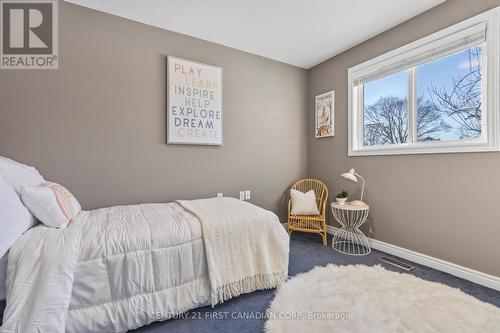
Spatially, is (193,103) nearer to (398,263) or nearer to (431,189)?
(431,189)

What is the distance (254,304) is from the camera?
166cm

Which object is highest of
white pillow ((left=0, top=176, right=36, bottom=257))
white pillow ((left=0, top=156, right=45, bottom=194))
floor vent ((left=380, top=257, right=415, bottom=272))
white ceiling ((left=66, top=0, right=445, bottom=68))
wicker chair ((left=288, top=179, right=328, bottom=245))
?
white ceiling ((left=66, top=0, right=445, bottom=68))

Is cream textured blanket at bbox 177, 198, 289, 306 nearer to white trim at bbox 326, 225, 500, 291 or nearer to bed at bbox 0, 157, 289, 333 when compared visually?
bed at bbox 0, 157, 289, 333

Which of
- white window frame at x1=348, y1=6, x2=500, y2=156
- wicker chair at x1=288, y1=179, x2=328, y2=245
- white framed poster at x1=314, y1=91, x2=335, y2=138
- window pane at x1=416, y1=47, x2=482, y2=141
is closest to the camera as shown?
white window frame at x1=348, y1=6, x2=500, y2=156

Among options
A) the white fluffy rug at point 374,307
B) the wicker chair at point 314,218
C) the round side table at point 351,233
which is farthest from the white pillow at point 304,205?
the white fluffy rug at point 374,307

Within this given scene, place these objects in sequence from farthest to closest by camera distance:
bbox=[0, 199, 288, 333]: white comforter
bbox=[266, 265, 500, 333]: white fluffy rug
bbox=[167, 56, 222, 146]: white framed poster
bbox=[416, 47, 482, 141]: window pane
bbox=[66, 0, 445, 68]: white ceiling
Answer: bbox=[167, 56, 222, 146]: white framed poster → bbox=[66, 0, 445, 68]: white ceiling → bbox=[416, 47, 482, 141]: window pane → bbox=[266, 265, 500, 333]: white fluffy rug → bbox=[0, 199, 288, 333]: white comforter

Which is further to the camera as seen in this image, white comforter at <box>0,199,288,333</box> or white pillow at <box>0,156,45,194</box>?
white pillow at <box>0,156,45,194</box>

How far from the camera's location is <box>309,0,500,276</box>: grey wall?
1.89 metres

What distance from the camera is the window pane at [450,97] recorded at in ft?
6.59

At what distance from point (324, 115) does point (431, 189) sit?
1.66m

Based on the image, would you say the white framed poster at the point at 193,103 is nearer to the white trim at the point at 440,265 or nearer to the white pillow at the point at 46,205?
the white pillow at the point at 46,205

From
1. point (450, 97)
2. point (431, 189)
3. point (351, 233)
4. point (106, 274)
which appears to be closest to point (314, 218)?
point (351, 233)

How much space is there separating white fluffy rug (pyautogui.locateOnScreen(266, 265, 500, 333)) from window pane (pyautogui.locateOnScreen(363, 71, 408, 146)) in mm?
1553

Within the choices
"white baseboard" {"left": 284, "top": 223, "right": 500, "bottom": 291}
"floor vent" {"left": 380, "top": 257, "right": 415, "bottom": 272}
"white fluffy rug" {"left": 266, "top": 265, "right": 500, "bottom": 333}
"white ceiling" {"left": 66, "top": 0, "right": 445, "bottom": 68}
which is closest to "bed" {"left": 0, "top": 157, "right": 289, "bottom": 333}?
"white fluffy rug" {"left": 266, "top": 265, "right": 500, "bottom": 333}
